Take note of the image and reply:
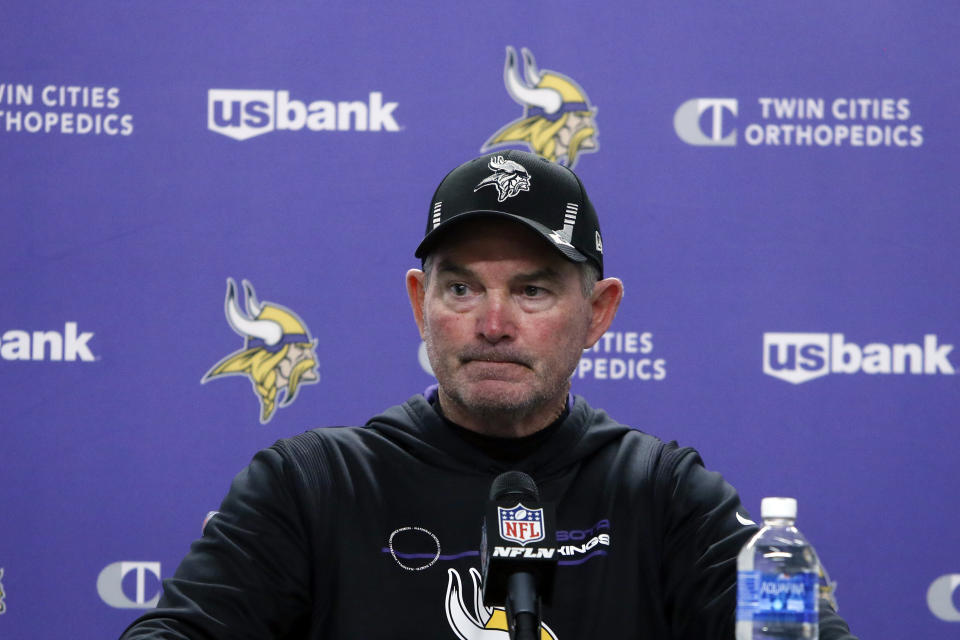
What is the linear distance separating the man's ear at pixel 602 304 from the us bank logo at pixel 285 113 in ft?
3.32

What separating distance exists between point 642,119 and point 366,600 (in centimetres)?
139

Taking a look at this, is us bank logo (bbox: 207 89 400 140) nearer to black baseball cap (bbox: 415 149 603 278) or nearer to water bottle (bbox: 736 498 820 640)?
black baseball cap (bbox: 415 149 603 278)

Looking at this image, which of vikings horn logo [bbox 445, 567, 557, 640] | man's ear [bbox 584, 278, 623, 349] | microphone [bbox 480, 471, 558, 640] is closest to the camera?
microphone [bbox 480, 471, 558, 640]

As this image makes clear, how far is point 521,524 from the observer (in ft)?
3.12

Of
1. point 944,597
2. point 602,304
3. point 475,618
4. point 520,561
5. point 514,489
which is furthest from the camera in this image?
point 944,597

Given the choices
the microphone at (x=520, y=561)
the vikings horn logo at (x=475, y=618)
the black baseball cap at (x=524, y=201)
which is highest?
the black baseball cap at (x=524, y=201)

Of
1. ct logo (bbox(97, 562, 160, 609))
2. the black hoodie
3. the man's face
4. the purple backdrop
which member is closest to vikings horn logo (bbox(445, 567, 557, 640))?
the black hoodie

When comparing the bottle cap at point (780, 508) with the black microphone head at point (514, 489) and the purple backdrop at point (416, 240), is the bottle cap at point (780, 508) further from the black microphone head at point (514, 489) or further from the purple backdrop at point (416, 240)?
the purple backdrop at point (416, 240)

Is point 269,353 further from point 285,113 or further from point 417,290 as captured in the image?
point 417,290

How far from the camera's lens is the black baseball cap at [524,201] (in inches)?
54.2

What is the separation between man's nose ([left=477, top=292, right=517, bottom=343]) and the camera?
4.43 ft

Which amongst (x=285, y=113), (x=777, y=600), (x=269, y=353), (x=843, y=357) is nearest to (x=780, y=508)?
(x=777, y=600)

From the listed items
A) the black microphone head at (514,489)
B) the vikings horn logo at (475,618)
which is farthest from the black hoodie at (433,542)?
the black microphone head at (514,489)

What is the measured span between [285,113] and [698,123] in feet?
2.91
